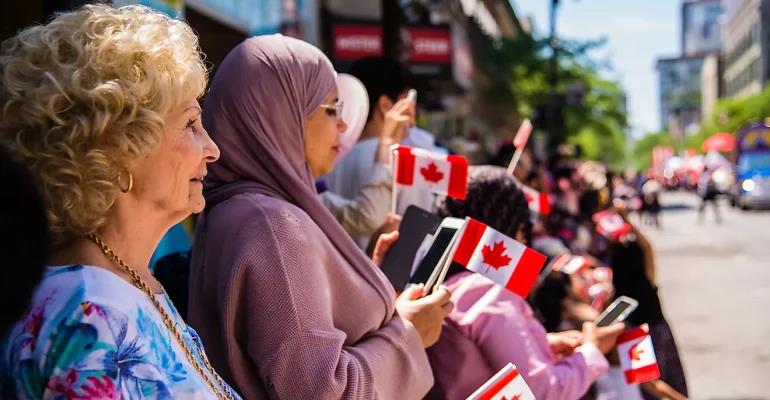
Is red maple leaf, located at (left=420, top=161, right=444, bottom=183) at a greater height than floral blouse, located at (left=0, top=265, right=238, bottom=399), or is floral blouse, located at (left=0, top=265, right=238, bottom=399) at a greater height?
red maple leaf, located at (left=420, top=161, right=444, bottom=183)

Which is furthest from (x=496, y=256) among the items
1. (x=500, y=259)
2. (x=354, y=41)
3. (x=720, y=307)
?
(x=354, y=41)

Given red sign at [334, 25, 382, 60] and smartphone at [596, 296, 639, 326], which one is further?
red sign at [334, 25, 382, 60]

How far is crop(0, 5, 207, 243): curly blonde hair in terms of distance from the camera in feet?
5.18

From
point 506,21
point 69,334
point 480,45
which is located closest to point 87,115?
point 69,334

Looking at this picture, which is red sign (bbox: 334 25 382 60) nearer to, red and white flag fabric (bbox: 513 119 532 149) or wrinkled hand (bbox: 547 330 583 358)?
red and white flag fabric (bbox: 513 119 532 149)

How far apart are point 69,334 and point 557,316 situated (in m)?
3.52

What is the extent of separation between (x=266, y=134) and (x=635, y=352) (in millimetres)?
1569

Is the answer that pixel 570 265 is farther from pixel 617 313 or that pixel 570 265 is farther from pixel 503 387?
pixel 503 387

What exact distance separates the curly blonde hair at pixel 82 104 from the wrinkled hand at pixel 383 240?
4.51 feet

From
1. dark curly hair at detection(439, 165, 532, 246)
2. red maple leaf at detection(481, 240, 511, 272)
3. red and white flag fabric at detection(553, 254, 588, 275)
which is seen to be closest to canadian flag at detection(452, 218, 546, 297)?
red maple leaf at detection(481, 240, 511, 272)

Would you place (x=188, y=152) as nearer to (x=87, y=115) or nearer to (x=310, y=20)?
(x=87, y=115)

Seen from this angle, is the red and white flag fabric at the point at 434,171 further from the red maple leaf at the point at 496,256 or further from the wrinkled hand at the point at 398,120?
the wrinkled hand at the point at 398,120

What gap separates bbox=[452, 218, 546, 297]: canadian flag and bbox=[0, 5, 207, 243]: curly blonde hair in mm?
1314

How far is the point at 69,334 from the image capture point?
1.44m
